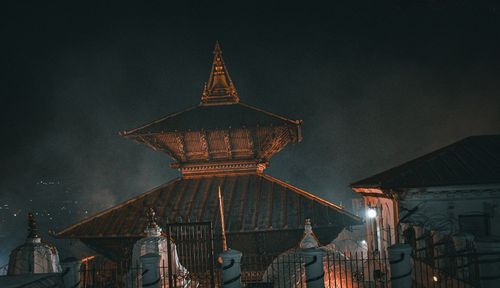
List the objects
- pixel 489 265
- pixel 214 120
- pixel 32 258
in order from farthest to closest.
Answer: pixel 214 120 → pixel 32 258 → pixel 489 265

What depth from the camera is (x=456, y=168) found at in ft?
62.1

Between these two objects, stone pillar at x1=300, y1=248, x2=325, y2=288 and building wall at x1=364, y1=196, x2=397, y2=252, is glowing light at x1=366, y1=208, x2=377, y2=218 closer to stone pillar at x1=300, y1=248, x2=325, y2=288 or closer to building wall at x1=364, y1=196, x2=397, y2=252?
building wall at x1=364, y1=196, x2=397, y2=252

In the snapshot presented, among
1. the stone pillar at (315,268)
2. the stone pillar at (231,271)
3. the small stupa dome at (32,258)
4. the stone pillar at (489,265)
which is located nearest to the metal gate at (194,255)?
the stone pillar at (231,271)

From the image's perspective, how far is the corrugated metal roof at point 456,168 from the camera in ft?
58.8

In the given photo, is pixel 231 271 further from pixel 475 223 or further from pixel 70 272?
pixel 475 223

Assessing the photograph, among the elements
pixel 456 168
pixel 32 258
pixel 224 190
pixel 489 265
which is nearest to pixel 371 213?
pixel 456 168

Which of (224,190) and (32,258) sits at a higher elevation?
(224,190)

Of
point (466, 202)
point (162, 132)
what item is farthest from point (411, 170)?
point (162, 132)

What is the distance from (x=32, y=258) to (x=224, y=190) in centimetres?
921

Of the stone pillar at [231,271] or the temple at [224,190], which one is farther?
the temple at [224,190]

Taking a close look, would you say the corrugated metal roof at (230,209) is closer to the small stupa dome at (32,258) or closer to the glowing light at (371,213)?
the small stupa dome at (32,258)

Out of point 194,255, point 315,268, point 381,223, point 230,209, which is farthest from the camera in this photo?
point 381,223

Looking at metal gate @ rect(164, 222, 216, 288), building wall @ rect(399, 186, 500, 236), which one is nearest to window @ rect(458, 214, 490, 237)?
building wall @ rect(399, 186, 500, 236)

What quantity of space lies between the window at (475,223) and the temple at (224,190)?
180 inches
